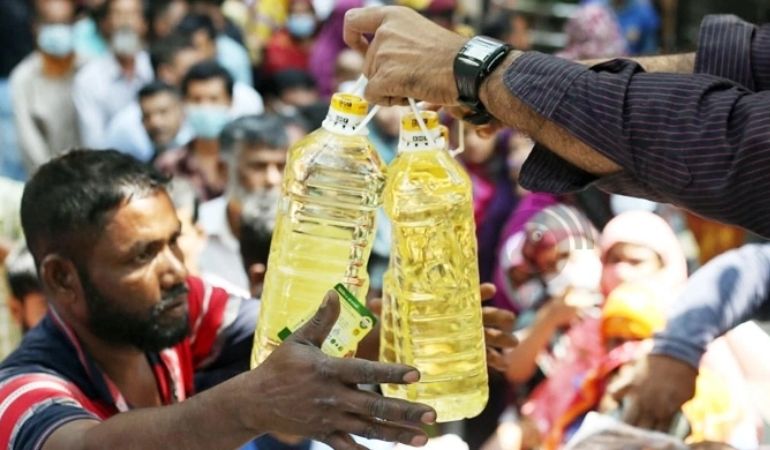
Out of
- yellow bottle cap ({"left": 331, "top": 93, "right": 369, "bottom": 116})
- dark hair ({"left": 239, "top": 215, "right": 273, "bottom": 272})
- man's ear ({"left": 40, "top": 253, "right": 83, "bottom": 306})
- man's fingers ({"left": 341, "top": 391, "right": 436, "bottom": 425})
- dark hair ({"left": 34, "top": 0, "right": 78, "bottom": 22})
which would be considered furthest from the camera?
dark hair ({"left": 34, "top": 0, "right": 78, "bottom": 22})

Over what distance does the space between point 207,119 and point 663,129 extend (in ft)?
18.2

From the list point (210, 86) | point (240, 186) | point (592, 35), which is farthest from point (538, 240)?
point (592, 35)

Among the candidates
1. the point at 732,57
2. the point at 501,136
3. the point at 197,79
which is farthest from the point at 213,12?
the point at 732,57

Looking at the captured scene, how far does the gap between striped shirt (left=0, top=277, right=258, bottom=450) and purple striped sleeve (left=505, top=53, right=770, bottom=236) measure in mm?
1226

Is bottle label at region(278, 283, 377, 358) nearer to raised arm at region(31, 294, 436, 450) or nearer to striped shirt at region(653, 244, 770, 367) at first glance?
raised arm at region(31, 294, 436, 450)

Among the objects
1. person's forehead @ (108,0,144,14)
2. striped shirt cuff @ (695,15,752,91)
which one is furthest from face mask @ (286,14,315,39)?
striped shirt cuff @ (695,15,752,91)

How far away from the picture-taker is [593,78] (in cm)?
266

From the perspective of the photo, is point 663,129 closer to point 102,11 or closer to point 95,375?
point 95,375

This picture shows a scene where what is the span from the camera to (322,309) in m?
2.62

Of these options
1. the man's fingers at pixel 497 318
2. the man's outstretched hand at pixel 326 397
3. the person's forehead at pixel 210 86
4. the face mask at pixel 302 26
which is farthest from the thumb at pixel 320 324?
the face mask at pixel 302 26

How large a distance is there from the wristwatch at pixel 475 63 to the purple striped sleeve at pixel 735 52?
0.57m

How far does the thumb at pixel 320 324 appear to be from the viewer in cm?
261

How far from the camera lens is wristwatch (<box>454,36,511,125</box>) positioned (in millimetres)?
2750

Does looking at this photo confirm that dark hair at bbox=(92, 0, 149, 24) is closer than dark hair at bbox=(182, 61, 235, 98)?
No
